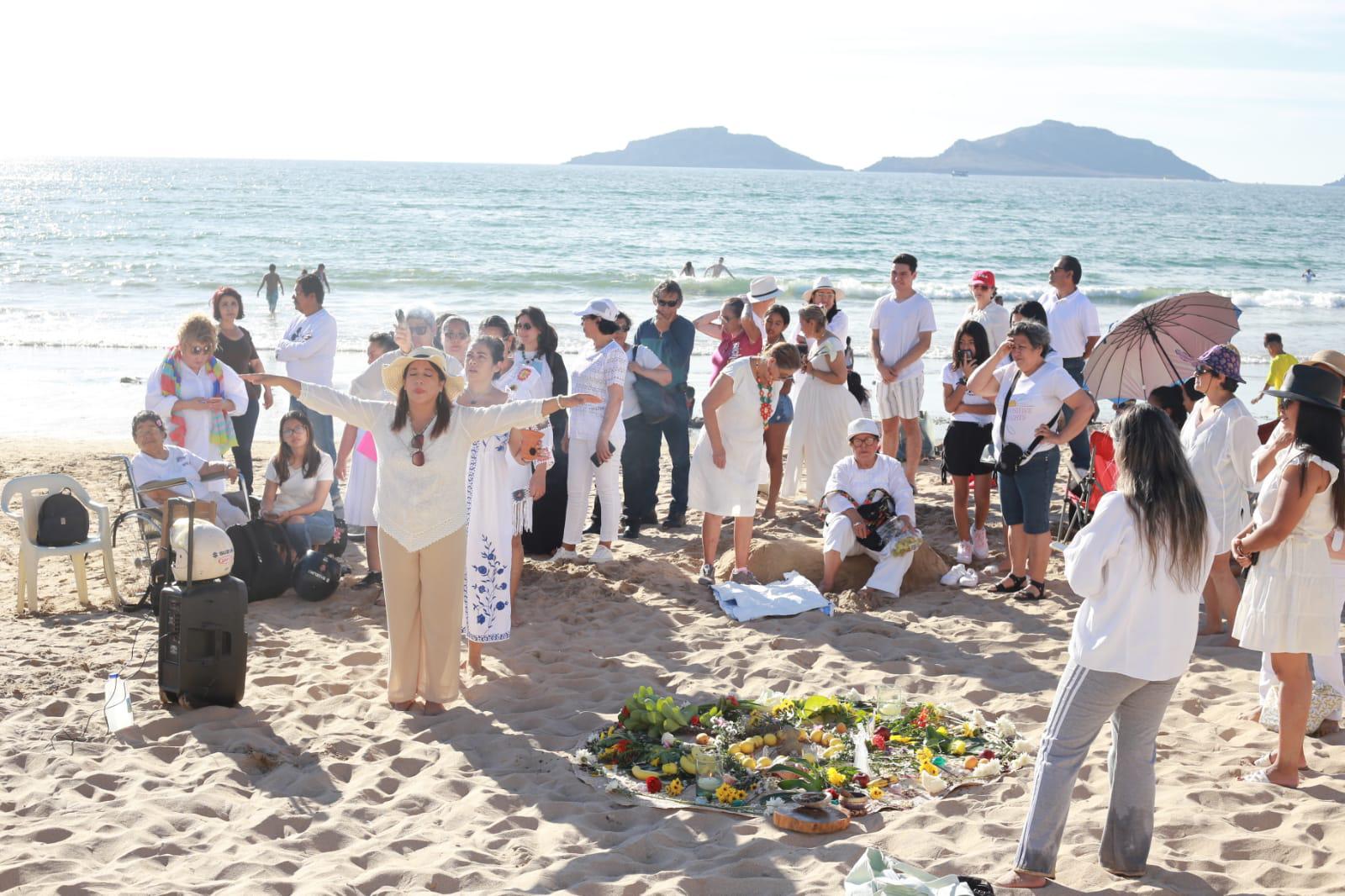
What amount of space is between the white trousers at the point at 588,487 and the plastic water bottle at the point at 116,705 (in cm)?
314

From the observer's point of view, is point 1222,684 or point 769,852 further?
point 1222,684

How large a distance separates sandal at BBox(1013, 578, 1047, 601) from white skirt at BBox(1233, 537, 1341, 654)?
104 inches

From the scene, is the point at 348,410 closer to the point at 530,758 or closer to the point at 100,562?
the point at 530,758

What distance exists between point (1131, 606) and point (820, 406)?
5.11 metres

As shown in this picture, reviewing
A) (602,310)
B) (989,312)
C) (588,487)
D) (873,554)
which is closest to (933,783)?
(873,554)

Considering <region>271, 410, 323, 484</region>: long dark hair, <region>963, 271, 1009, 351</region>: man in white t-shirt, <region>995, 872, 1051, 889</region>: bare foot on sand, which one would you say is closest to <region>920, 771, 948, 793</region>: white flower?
<region>995, 872, 1051, 889</region>: bare foot on sand

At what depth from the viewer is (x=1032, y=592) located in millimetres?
7141

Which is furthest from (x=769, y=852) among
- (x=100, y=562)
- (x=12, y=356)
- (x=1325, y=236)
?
(x=1325, y=236)

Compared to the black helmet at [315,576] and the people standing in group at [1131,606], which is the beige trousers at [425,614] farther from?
the people standing in group at [1131,606]

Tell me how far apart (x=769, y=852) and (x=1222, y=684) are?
2.82 metres

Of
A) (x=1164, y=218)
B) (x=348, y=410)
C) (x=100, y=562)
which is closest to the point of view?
(x=348, y=410)

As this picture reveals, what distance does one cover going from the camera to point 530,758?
16.4ft

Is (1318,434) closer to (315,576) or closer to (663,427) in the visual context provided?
(663,427)

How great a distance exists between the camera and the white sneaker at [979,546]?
7867 millimetres
